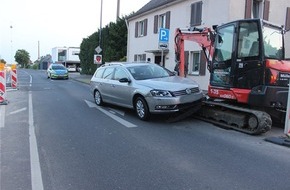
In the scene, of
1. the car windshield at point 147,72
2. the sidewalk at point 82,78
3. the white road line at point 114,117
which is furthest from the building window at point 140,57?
the car windshield at point 147,72

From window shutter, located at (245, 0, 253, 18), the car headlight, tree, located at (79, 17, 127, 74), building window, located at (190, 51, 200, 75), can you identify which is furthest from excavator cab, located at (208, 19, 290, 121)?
tree, located at (79, 17, 127, 74)

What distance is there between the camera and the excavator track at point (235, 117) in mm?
8188

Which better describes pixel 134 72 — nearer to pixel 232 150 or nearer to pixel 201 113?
pixel 201 113

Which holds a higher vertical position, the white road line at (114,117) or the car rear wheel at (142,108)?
the car rear wheel at (142,108)

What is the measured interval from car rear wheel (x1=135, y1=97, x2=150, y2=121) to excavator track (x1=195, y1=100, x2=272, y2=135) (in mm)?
1691

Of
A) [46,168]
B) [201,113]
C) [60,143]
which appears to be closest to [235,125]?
[201,113]

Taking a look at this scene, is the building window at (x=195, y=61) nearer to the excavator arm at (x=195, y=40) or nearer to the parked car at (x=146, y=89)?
the excavator arm at (x=195, y=40)

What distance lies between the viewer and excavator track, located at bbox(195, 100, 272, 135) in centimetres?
819

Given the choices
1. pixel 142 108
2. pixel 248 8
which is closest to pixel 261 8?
pixel 248 8

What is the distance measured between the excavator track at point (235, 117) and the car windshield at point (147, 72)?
1.79 m

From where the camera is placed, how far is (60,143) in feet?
24.1

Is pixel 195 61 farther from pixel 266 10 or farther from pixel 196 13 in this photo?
pixel 266 10

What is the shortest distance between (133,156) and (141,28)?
24.0m

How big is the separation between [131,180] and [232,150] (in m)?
2.65
